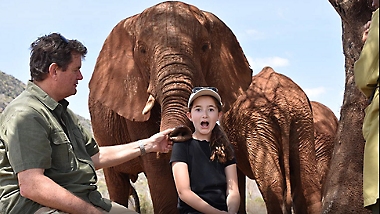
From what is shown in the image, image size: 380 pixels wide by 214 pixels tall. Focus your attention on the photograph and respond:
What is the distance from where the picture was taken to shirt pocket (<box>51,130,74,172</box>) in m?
4.34

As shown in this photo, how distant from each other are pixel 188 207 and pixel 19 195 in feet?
3.88

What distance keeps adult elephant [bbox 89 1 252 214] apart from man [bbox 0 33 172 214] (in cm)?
156

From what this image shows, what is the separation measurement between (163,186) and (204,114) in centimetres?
244

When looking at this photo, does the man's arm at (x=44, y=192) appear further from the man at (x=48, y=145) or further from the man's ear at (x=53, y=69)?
the man's ear at (x=53, y=69)

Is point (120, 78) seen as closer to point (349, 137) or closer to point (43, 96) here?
point (349, 137)

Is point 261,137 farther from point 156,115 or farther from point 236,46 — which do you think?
point 156,115

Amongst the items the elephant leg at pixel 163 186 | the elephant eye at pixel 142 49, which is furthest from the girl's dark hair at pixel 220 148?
the elephant eye at pixel 142 49

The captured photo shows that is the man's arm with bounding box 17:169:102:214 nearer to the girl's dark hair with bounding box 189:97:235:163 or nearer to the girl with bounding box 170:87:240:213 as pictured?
the girl with bounding box 170:87:240:213

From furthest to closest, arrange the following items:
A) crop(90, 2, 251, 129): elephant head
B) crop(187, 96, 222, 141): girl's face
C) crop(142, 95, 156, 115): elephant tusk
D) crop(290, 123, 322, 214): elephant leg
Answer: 1. crop(290, 123, 322, 214): elephant leg
2. crop(142, 95, 156, 115): elephant tusk
3. crop(90, 2, 251, 129): elephant head
4. crop(187, 96, 222, 141): girl's face

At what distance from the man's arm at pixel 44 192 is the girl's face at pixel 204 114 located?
1.12 meters

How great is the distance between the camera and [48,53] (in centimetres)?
443

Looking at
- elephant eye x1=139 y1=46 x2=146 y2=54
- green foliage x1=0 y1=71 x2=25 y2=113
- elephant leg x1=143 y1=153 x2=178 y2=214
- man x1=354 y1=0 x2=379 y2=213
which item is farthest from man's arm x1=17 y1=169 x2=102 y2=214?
green foliage x1=0 y1=71 x2=25 y2=113

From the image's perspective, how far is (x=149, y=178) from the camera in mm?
7230

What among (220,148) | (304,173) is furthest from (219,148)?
(304,173)
